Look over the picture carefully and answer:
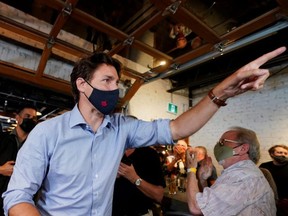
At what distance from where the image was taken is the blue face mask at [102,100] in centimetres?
106

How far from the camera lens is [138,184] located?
5.48 ft

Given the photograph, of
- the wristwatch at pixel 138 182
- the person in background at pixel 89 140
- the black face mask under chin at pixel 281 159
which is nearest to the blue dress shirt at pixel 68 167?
the person in background at pixel 89 140

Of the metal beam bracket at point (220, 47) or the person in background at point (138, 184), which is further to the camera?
the metal beam bracket at point (220, 47)

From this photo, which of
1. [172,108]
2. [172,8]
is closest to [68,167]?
[172,8]

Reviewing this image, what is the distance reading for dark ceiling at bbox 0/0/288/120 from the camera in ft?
6.93

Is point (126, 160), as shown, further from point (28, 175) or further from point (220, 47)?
point (220, 47)

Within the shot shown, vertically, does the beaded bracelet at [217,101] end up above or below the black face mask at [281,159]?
above

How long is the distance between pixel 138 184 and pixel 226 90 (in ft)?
3.46

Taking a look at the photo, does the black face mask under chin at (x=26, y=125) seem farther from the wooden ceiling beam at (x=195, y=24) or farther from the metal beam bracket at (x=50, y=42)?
the wooden ceiling beam at (x=195, y=24)

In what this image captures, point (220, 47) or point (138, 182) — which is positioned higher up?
point (220, 47)

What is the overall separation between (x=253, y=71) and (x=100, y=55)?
74 cm

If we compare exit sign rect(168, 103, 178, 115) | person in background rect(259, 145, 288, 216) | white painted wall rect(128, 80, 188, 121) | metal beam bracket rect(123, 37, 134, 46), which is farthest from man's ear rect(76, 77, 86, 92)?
exit sign rect(168, 103, 178, 115)

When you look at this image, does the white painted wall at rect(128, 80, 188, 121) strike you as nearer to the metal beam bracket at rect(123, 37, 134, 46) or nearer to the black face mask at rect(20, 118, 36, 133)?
the metal beam bracket at rect(123, 37, 134, 46)

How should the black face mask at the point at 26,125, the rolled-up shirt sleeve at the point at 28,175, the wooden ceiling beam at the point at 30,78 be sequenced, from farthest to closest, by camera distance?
the wooden ceiling beam at the point at 30,78, the black face mask at the point at 26,125, the rolled-up shirt sleeve at the point at 28,175
